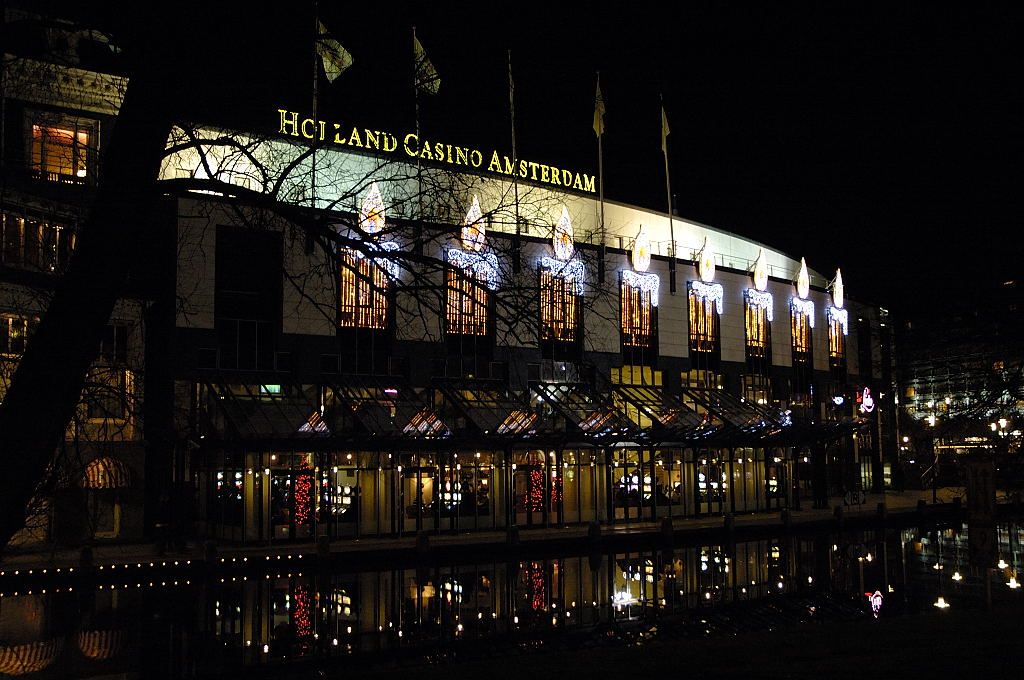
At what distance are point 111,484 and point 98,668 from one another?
21262 mm

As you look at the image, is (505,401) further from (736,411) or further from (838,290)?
(838,290)

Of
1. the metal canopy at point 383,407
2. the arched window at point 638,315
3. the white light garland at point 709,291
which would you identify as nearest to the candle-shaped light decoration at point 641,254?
the arched window at point 638,315

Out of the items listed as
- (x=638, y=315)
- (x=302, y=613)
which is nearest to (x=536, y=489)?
(x=638, y=315)

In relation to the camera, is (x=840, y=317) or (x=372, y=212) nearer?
(x=372, y=212)

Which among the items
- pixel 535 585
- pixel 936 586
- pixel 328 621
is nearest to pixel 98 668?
pixel 328 621

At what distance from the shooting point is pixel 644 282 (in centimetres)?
5072

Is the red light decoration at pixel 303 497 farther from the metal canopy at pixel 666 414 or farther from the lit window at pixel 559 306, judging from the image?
the lit window at pixel 559 306

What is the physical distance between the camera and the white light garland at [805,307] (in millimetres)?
60625

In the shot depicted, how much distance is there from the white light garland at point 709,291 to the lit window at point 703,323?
61mm

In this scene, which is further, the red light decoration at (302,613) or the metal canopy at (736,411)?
the metal canopy at (736,411)

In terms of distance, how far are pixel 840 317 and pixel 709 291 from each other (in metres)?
15.5

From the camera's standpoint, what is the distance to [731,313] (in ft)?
182

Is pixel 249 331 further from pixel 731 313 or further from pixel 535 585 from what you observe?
pixel 731 313

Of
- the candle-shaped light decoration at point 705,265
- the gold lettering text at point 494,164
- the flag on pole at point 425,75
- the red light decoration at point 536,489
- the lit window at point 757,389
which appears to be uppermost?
the gold lettering text at point 494,164
